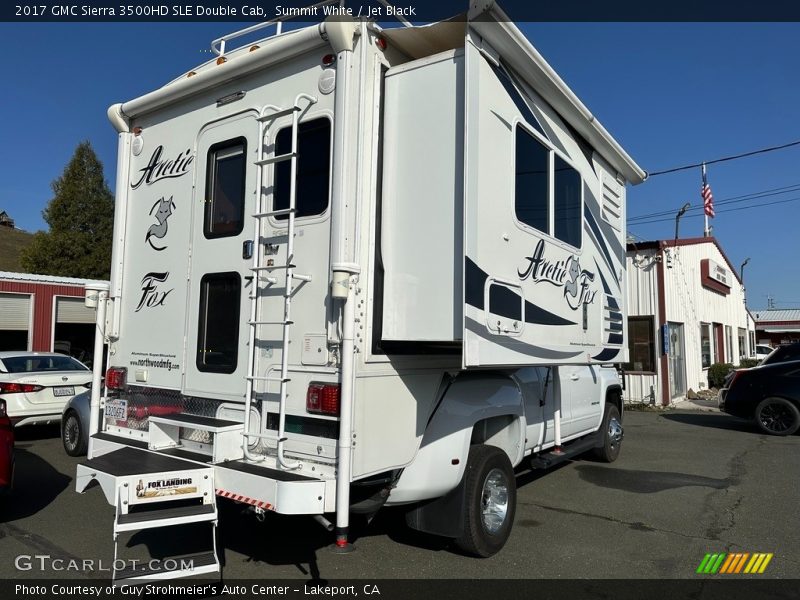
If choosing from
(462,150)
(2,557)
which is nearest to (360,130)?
(462,150)

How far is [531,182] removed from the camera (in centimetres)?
455

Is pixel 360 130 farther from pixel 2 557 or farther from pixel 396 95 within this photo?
pixel 2 557

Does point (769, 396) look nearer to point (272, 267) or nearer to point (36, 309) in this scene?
point (272, 267)

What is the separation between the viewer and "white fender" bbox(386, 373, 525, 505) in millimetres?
3977

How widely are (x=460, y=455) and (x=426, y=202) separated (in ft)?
5.58

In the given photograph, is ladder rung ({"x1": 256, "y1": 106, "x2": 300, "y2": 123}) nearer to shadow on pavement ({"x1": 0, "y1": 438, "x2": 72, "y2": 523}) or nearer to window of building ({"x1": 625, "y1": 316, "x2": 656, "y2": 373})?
shadow on pavement ({"x1": 0, "y1": 438, "x2": 72, "y2": 523})

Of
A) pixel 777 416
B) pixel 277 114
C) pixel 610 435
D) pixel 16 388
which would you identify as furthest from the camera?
pixel 777 416

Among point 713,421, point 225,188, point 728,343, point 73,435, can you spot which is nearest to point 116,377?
point 225,188

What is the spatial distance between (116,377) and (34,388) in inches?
205

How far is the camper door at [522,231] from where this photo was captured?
12.2ft

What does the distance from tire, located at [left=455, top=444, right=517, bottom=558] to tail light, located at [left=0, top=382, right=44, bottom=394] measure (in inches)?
287

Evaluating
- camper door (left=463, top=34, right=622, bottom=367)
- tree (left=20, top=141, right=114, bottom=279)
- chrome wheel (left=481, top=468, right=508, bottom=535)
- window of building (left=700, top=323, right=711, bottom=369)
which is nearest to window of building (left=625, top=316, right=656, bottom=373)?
window of building (left=700, top=323, right=711, bottom=369)
